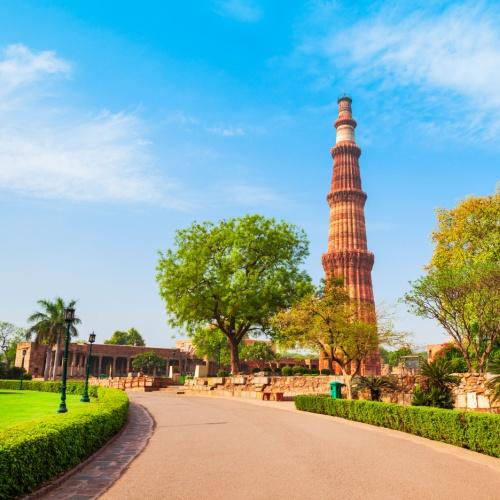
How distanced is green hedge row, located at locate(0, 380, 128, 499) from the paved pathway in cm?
25

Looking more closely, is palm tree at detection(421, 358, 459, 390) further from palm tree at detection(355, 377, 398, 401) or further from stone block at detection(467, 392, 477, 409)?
palm tree at detection(355, 377, 398, 401)

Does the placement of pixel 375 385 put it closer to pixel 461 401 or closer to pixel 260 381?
pixel 461 401

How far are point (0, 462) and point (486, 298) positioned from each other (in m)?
28.2

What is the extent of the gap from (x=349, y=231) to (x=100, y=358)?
44.5 meters

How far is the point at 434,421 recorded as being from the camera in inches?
559

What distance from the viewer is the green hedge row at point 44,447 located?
684 centimetres

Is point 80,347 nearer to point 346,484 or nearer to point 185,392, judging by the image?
point 185,392

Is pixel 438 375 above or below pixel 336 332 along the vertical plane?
below

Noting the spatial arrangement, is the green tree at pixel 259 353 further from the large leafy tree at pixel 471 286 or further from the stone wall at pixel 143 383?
the large leafy tree at pixel 471 286

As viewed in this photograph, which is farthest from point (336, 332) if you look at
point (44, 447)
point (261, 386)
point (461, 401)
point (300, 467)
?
point (44, 447)

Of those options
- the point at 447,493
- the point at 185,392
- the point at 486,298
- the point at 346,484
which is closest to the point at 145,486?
the point at 346,484

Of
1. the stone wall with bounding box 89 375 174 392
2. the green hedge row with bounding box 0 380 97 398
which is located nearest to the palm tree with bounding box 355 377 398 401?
the green hedge row with bounding box 0 380 97 398

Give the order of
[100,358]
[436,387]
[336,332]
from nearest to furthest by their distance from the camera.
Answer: [436,387] < [336,332] < [100,358]

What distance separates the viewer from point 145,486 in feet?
25.8
